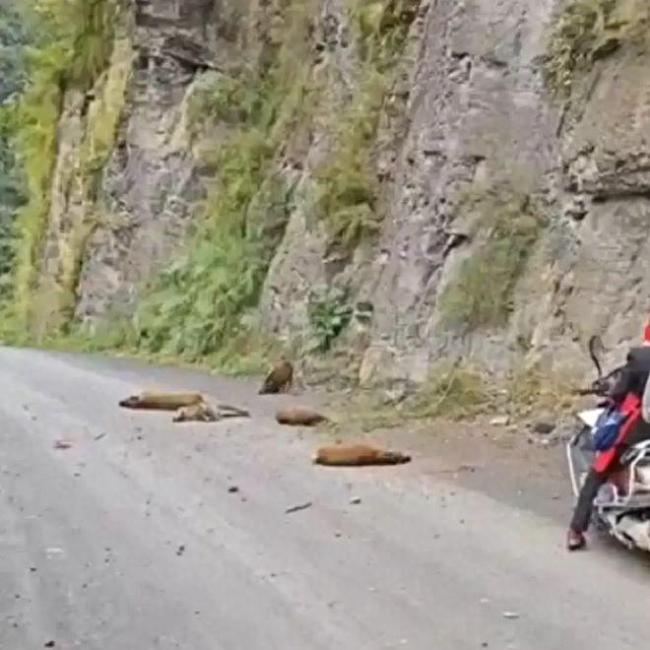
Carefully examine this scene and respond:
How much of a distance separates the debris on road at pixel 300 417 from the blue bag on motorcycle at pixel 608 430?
5.90 m

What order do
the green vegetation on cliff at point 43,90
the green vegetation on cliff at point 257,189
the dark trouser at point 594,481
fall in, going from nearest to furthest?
the dark trouser at point 594,481
the green vegetation on cliff at point 257,189
the green vegetation on cliff at point 43,90

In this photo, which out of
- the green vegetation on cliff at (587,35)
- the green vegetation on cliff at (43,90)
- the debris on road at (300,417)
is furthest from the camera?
the green vegetation on cliff at (43,90)

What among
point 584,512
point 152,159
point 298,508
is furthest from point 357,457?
point 152,159

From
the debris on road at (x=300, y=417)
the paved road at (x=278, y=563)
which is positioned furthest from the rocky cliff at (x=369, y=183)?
the paved road at (x=278, y=563)

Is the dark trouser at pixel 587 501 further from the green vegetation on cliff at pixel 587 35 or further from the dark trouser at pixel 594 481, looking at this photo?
the green vegetation on cliff at pixel 587 35

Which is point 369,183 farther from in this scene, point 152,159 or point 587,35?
point 152,159

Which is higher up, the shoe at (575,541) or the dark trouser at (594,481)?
the dark trouser at (594,481)

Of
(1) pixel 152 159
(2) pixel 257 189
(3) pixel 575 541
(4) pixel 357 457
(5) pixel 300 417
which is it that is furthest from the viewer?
(1) pixel 152 159

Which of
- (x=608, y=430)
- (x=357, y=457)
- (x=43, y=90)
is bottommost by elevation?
(x=357, y=457)

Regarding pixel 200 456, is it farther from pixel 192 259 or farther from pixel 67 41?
pixel 67 41

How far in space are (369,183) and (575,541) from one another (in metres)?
11.8

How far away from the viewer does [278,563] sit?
23.5 ft

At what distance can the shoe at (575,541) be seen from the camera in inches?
289

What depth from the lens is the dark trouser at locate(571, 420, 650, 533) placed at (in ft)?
24.0
